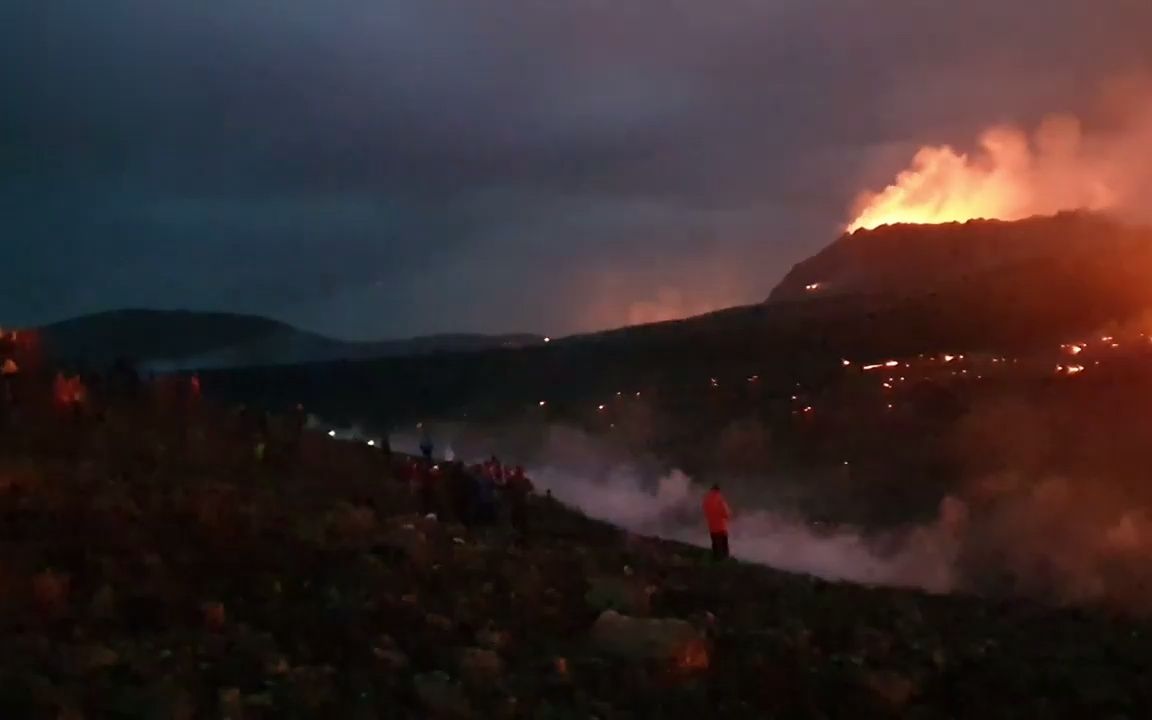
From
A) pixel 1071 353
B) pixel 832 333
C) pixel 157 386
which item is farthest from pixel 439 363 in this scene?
pixel 157 386

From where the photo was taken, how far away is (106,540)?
1325 centimetres

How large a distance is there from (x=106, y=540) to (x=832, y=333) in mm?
60046

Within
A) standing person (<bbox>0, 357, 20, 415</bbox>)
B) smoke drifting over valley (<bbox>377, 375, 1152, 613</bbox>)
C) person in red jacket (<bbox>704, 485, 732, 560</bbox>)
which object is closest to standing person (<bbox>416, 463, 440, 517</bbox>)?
person in red jacket (<bbox>704, 485, 732, 560</bbox>)

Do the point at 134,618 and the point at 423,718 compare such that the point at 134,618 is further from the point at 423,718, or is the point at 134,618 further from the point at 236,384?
the point at 236,384

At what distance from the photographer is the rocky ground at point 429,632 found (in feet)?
32.2

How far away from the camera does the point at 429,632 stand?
38.3 ft

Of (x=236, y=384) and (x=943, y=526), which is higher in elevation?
(x=236, y=384)

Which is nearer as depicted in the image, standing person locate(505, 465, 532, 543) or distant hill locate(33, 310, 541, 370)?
standing person locate(505, 465, 532, 543)

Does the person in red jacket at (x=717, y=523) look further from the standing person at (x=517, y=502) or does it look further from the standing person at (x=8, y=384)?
the standing person at (x=8, y=384)

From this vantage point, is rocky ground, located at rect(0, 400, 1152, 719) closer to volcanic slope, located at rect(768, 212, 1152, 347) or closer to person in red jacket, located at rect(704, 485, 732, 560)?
person in red jacket, located at rect(704, 485, 732, 560)

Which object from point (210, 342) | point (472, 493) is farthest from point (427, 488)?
point (210, 342)

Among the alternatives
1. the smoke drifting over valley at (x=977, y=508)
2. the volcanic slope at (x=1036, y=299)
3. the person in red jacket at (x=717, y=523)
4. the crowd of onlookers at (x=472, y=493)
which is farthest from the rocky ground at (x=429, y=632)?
the volcanic slope at (x=1036, y=299)

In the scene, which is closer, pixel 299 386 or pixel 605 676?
pixel 605 676

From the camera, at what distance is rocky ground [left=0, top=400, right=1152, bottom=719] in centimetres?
981
